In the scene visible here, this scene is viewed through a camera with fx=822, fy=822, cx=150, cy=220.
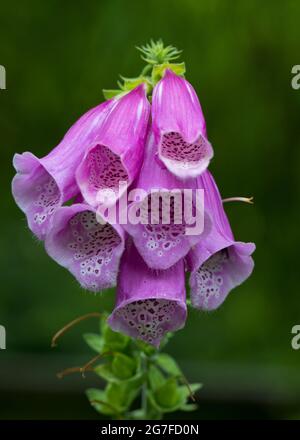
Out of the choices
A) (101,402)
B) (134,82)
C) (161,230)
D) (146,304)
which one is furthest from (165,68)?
(101,402)

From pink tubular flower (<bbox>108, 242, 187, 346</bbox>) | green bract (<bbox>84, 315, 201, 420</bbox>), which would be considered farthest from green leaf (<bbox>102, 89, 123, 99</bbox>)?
green bract (<bbox>84, 315, 201, 420</bbox>)

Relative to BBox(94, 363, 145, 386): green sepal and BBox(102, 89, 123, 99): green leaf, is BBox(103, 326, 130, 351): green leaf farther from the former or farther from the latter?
BBox(102, 89, 123, 99): green leaf

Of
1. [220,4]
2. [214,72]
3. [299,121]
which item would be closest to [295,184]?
[299,121]

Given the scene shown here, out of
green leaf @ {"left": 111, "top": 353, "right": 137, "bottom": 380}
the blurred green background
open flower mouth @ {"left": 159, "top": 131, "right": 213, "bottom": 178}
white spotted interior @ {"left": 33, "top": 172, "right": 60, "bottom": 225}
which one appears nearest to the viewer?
open flower mouth @ {"left": 159, "top": 131, "right": 213, "bottom": 178}

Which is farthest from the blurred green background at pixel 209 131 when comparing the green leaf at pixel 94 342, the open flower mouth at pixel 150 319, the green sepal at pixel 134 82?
the open flower mouth at pixel 150 319

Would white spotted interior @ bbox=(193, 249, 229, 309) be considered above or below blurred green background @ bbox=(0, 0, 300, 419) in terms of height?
below

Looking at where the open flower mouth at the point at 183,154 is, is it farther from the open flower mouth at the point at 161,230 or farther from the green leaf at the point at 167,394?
the green leaf at the point at 167,394

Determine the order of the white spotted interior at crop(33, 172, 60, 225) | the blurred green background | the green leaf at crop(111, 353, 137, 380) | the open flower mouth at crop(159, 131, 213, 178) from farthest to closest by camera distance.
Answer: the blurred green background → the green leaf at crop(111, 353, 137, 380) → the white spotted interior at crop(33, 172, 60, 225) → the open flower mouth at crop(159, 131, 213, 178)
